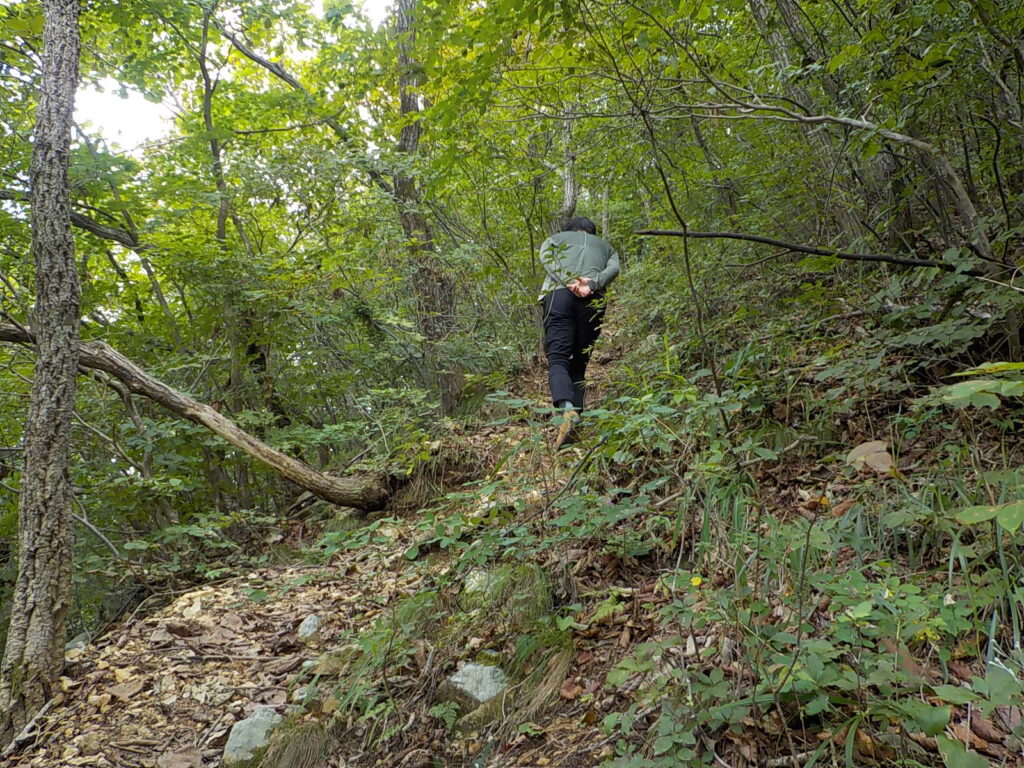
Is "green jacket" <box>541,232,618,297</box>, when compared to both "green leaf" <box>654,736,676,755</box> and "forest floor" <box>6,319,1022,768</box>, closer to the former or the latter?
"forest floor" <box>6,319,1022,768</box>

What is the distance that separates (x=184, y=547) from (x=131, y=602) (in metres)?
0.57

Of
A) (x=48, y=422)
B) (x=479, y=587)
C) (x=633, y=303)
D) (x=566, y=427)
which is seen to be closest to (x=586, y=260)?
(x=566, y=427)

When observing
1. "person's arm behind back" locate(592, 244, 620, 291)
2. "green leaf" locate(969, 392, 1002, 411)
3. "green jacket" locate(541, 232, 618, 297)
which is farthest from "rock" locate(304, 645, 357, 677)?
"person's arm behind back" locate(592, 244, 620, 291)

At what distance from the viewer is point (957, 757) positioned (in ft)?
4.11

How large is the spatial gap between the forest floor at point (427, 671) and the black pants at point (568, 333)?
0.82m

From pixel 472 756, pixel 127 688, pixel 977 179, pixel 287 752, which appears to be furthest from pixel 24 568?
pixel 977 179

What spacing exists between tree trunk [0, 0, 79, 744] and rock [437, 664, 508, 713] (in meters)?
2.34

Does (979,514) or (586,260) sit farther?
(586,260)

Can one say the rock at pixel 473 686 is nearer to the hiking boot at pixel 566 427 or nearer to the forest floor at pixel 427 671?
the forest floor at pixel 427 671

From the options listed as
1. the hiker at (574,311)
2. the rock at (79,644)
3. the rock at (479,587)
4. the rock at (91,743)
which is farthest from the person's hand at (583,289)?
the rock at (79,644)

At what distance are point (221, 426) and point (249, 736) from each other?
8.88ft

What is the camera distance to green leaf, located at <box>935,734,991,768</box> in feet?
4.06

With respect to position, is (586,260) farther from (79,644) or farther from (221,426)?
(79,644)

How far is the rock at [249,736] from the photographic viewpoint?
248 centimetres
